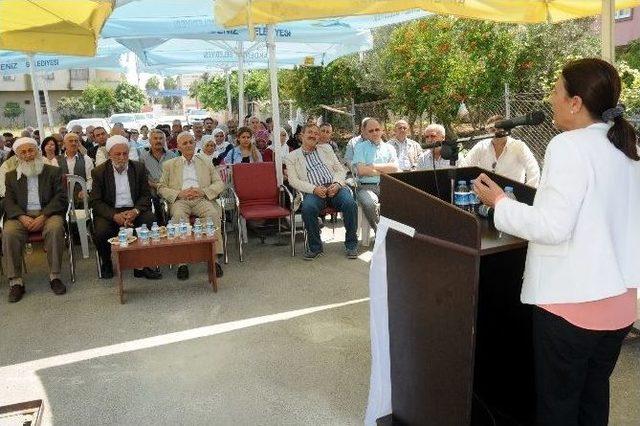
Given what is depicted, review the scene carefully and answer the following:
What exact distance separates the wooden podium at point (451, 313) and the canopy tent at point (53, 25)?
3.70 meters

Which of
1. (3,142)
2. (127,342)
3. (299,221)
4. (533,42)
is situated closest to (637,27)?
(533,42)

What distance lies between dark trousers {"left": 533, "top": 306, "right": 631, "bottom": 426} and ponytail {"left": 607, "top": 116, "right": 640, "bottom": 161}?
59 centimetres

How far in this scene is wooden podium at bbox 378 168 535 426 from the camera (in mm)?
1940

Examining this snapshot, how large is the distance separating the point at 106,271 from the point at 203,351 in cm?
227

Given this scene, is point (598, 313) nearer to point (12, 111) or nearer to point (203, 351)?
point (203, 351)

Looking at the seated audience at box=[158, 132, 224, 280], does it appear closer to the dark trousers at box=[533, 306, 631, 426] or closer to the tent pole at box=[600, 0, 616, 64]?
the tent pole at box=[600, 0, 616, 64]

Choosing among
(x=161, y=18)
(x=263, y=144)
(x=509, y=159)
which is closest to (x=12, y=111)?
(x=263, y=144)

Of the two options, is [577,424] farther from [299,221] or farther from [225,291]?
[299,221]

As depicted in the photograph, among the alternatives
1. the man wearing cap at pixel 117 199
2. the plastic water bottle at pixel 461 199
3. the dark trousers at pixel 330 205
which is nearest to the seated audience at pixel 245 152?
the dark trousers at pixel 330 205

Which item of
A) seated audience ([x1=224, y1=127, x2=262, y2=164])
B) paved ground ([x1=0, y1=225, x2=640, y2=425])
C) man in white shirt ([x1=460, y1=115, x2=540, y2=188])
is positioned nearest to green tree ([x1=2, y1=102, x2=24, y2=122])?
seated audience ([x1=224, y1=127, x2=262, y2=164])

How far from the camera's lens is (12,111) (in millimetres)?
45406

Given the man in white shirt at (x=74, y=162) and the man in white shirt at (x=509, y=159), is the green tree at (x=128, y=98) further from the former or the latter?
the man in white shirt at (x=509, y=159)

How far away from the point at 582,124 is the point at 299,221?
4734 millimetres

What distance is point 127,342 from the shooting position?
394cm
